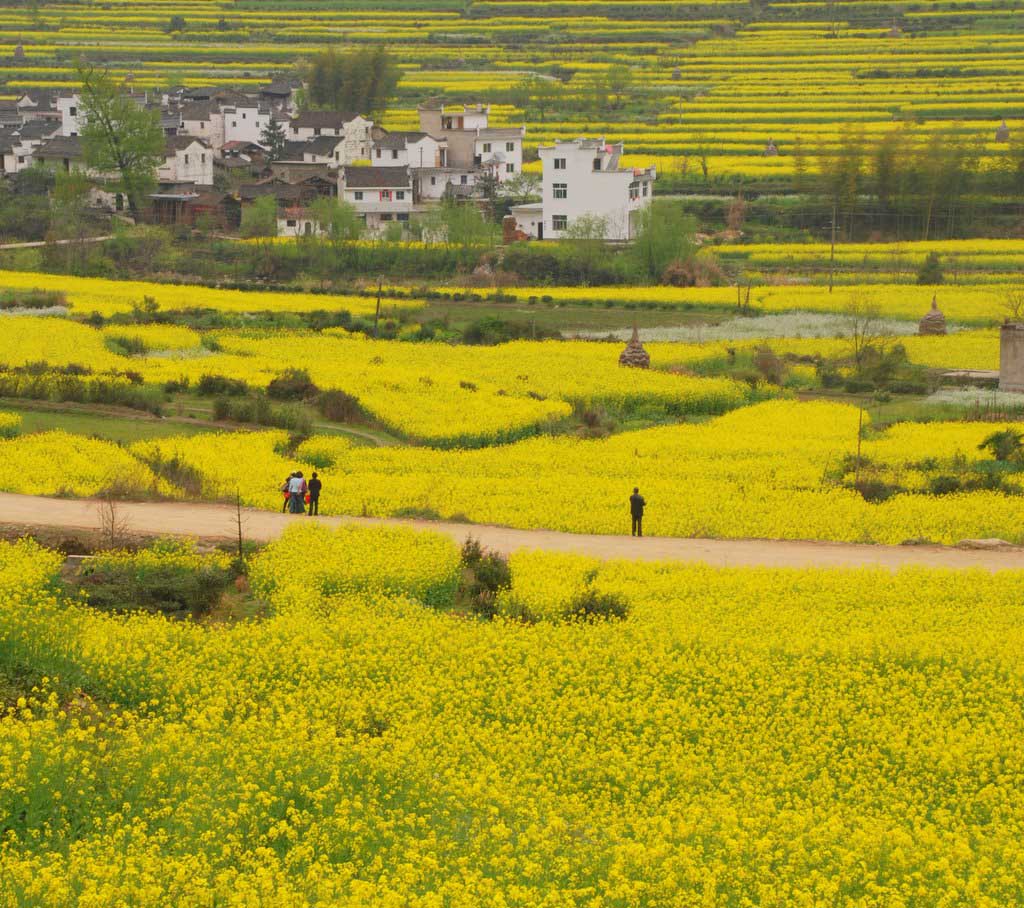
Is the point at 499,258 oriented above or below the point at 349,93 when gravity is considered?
below

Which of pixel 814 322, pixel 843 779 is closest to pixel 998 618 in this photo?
pixel 843 779

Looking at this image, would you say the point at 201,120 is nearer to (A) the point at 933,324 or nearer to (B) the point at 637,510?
(A) the point at 933,324

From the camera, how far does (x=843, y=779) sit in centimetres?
1891

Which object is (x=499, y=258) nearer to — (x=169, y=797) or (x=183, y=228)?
(x=183, y=228)

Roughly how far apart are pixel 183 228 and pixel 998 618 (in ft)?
220

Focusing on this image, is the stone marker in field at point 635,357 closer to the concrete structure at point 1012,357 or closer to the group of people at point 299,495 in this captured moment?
the concrete structure at point 1012,357

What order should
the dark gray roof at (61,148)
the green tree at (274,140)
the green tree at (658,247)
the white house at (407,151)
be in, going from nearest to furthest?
1. the green tree at (658,247)
2. the dark gray roof at (61,148)
3. the white house at (407,151)
4. the green tree at (274,140)

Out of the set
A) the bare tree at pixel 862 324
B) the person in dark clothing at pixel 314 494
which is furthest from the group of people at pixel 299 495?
the bare tree at pixel 862 324

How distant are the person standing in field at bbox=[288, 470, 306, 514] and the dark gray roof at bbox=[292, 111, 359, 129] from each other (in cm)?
7130

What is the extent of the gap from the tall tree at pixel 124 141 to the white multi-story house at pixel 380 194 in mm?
9877

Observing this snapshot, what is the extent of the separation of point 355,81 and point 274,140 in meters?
14.1

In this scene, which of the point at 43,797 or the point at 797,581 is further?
the point at 797,581

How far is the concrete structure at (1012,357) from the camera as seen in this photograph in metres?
46.3

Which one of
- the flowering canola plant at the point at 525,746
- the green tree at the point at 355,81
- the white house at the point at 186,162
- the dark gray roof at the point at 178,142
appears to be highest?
the green tree at the point at 355,81
